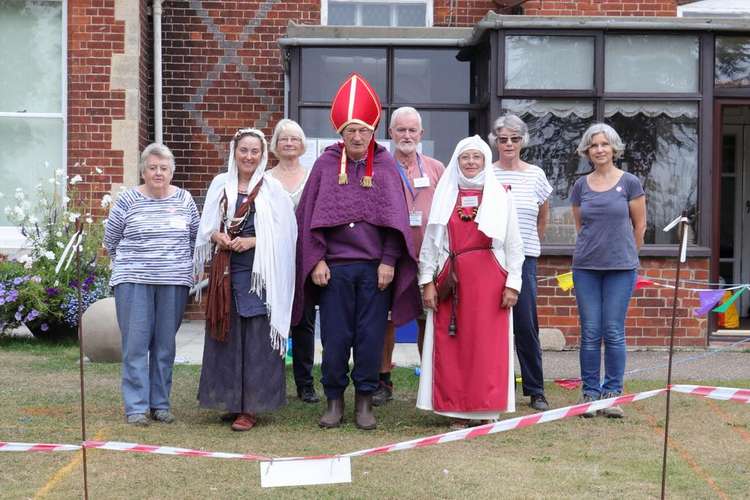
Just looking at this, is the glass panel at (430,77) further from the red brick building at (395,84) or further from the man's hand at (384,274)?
the man's hand at (384,274)

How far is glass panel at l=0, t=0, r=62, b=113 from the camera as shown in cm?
1131

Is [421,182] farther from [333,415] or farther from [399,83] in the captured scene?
[399,83]

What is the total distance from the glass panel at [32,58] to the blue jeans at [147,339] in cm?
555

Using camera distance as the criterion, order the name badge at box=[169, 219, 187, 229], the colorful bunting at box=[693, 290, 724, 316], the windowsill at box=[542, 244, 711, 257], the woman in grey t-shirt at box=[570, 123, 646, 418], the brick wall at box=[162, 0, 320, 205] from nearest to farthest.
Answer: the name badge at box=[169, 219, 187, 229] < the woman in grey t-shirt at box=[570, 123, 646, 418] < the colorful bunting at box=[693, 290, 724, 316] < the windowsill at box=[542, 244, 711, 257] < the brick wall at box=[162, 0, 320, 205]

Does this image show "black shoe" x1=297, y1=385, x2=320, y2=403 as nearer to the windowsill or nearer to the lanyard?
the lanyard

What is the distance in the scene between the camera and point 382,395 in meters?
7.15

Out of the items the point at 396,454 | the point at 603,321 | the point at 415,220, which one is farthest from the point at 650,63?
the point at 396,454

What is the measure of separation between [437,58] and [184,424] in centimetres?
601

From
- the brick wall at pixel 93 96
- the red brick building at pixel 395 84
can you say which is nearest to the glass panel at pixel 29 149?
the red brick building at pixel 395 84

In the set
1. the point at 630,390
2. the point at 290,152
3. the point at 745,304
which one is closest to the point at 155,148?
the point at 290,152

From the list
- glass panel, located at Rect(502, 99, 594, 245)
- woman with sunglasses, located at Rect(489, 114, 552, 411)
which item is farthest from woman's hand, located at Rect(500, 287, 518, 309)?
glass panel, located at Rect(502, 99, 594, 245)

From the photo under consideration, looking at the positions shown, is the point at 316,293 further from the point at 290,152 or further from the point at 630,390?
the point at 630,390

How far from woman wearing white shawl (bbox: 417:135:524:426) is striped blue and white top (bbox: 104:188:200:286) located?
4.79 feet

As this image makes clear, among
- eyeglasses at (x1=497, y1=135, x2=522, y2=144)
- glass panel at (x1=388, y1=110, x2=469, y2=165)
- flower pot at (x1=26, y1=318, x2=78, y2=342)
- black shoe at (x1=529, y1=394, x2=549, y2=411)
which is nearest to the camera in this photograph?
eyeglasses at (x1=497, y1=135, x2=522, y2=144)
